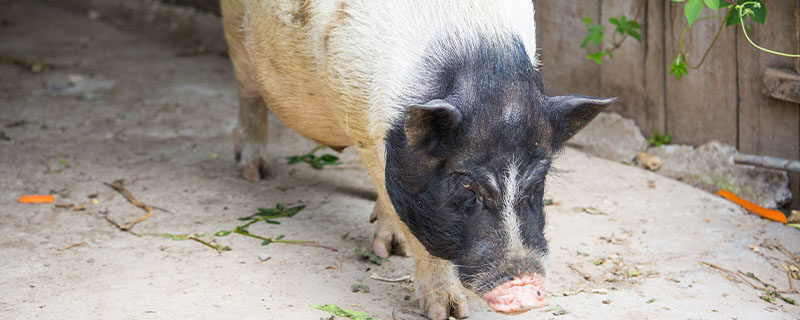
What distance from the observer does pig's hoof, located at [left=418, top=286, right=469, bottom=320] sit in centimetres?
346

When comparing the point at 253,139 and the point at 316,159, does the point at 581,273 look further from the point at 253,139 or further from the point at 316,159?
the point at 253,139

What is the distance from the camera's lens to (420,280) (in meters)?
3.54

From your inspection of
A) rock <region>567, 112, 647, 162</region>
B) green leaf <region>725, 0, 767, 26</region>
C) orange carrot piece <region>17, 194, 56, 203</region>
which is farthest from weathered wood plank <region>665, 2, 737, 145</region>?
orange carrot piece <region>17, 194, 56, 203</region>

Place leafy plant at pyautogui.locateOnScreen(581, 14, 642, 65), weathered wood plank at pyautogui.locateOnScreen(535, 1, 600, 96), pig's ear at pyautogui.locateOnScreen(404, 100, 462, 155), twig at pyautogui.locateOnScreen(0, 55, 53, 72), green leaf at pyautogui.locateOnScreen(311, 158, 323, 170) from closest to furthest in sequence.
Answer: pig's ear at pyautogui.locateOnScreen(404, 100, 462, 155), leafy plant at pyautogui.locateOnScreen(581, 14, 642, 65), green leaf at pyautogui.locateOnScreen(311, 158, 323, 170), weathered wood plank at pyautogui.locateOnScreen(535, 1, 600, 96), twig at pyautogui.locateOnScreen(0, 55, 53, 72)

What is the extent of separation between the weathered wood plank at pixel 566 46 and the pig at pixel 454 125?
→ 2321 mm

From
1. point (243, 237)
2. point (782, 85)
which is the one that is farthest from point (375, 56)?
point (782, 85)

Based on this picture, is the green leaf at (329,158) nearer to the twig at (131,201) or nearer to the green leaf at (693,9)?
the twig at (131,201)

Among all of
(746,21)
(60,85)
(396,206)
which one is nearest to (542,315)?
(396,206)

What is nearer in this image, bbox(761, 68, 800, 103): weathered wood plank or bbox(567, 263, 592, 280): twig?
bbox(567, 263, 592, 280): twig

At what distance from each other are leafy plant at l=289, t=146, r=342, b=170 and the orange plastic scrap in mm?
2444

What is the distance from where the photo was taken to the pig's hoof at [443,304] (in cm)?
346

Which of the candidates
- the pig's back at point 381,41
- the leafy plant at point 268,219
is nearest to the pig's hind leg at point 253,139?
the leafy plant at point 268,219

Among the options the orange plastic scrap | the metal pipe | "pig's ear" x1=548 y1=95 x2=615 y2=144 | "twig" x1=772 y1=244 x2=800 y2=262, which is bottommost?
"twig" x1=772 y1=244 x2=800 y2=262

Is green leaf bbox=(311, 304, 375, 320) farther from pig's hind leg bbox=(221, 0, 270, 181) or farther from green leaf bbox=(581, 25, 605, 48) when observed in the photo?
green leaf bbox=(581, 25, 605, 48)
